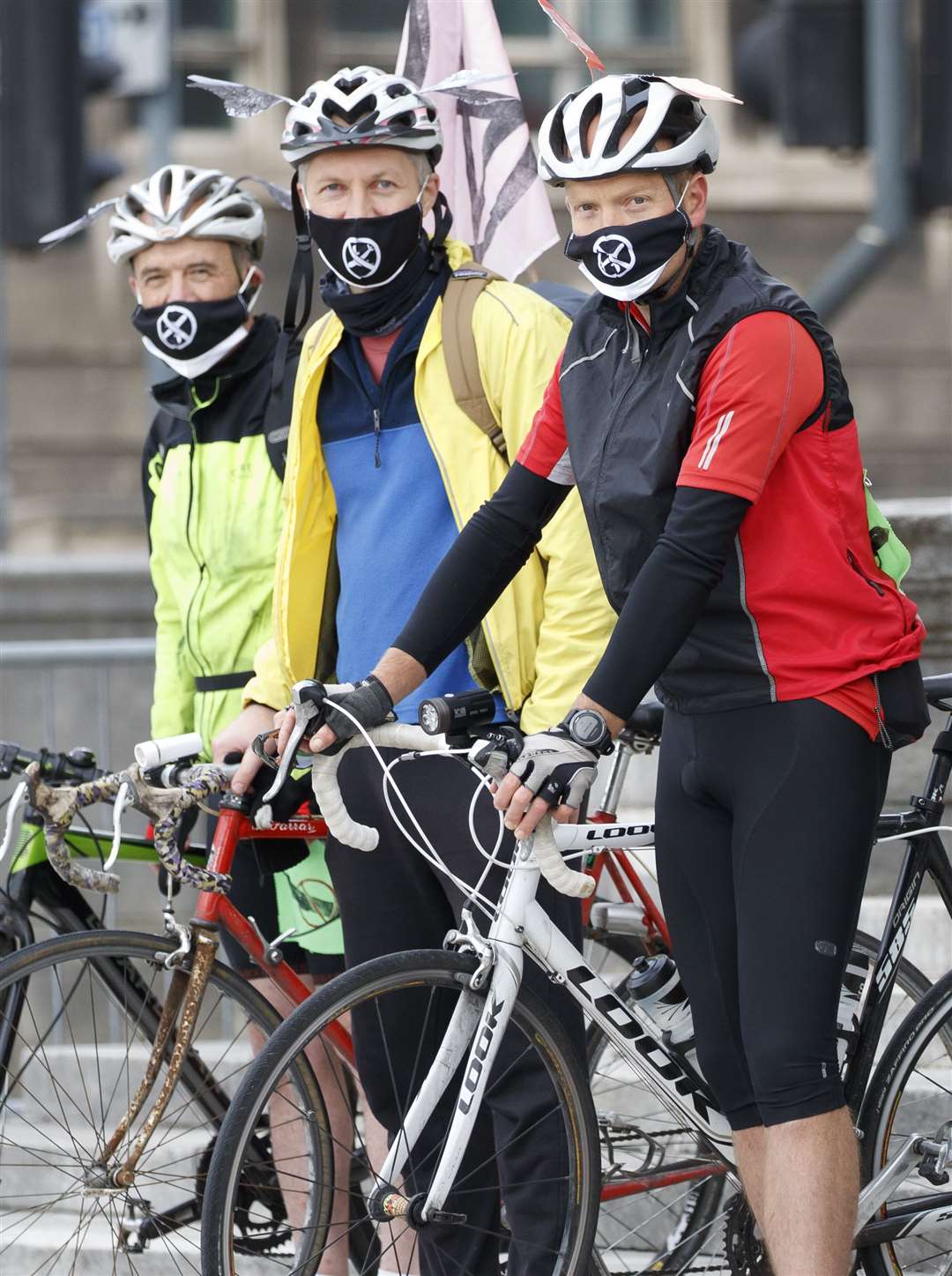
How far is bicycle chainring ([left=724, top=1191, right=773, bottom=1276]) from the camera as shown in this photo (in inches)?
128

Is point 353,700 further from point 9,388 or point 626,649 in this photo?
point 9,388

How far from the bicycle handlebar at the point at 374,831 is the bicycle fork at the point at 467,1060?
12 centimetres

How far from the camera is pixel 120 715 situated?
5039 millimetres

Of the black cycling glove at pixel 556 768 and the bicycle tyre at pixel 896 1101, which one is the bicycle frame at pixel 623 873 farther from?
the black cycling glove at pixel 556 768

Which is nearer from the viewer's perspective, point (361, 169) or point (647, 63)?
point (361, 169)

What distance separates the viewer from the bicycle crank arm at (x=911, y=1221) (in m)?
3.26

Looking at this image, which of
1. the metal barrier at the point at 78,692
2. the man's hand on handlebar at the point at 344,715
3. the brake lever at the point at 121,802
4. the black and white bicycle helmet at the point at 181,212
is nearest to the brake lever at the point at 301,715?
the man's hand on handlebar at the point at 344,715

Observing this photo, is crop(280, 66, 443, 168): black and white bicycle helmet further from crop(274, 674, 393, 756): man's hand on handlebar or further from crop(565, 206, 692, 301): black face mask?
crop(274, 674, 393, 756): man's hand on handlebar

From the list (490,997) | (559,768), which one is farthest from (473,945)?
(559,768)

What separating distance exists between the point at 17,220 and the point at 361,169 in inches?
134

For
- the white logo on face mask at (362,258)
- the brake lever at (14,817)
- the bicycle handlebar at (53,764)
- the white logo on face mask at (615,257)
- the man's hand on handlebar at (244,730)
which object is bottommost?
the brake lever at (14,817)

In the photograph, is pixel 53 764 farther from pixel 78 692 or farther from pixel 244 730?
pixel 78 692

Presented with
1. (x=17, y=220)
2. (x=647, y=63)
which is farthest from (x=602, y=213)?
(x=647, y=63)

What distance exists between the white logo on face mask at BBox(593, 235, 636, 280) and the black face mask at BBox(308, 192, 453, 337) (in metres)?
0.64
